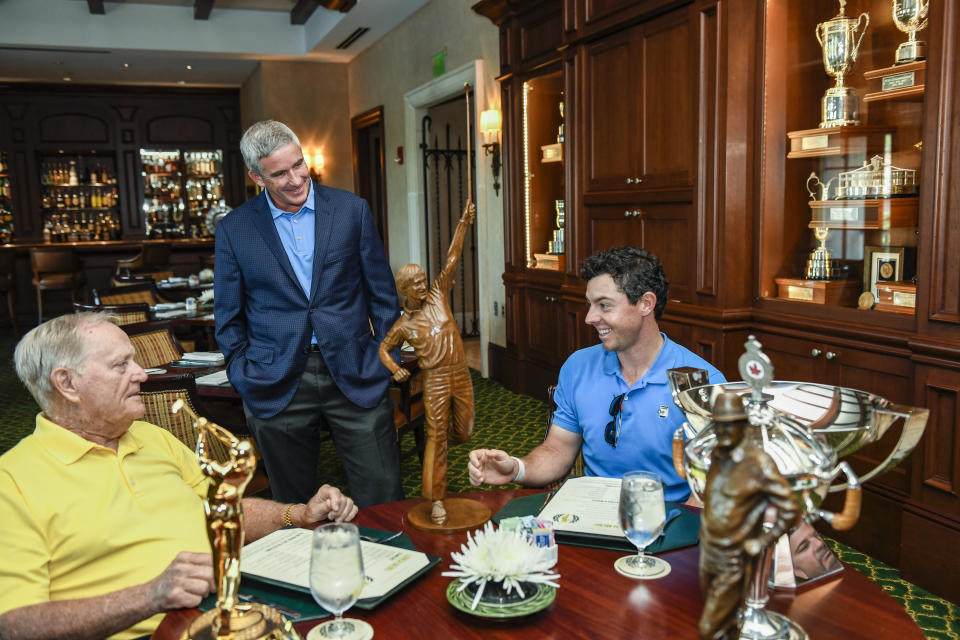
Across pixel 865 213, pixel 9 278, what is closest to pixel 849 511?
pixel 865 213

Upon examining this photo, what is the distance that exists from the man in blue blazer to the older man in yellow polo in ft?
2.26

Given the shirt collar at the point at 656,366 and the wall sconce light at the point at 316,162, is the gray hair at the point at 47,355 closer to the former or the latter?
the shirt collar at the point at 656,366

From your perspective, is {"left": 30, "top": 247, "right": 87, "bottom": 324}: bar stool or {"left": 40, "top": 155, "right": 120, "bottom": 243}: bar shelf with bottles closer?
{"left": 30, "top": 247, "right": 87, "bottom": 324}: bar stool

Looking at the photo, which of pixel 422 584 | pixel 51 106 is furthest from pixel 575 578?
pixel 51 106

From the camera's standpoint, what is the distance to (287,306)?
8.46 feet

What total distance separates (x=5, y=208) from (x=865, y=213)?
1292cm

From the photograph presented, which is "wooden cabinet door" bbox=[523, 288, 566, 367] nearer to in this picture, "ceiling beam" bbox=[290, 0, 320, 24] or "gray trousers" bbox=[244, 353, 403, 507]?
"gray trousers" bbox=[244, 353, 403, 507]

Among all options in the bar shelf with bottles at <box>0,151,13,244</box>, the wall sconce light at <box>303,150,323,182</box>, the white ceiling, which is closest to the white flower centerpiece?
the white ceiling

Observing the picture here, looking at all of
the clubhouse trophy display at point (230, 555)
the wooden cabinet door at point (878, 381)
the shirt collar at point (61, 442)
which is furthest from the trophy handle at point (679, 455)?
the wooden cabinet door at point (878, 381)

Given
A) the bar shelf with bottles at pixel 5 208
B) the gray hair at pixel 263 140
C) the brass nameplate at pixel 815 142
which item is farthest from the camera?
the bar shelf with bottles at pixel 5 208

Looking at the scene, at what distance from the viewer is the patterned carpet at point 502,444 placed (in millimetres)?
2789

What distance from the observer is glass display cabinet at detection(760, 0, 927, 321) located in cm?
327

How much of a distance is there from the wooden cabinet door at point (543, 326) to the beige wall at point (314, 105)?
5.12 m

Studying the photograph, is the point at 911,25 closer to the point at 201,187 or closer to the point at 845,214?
the point at 845,214
